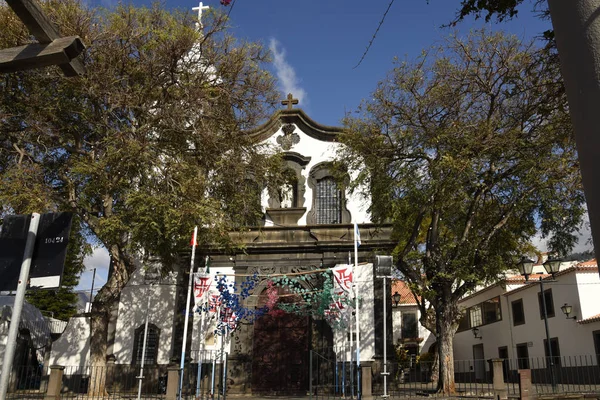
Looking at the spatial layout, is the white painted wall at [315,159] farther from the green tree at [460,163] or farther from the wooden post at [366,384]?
the wooden post at [366,384]

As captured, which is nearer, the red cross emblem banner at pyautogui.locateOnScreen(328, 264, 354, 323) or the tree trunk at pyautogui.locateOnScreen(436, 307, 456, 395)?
the red cross emblem banner at pyautogui.locateOnScreen(328, 264, 354, 323)

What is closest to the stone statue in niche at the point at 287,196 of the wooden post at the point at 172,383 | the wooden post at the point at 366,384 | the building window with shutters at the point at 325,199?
the building window with shutters at the point at 325,199

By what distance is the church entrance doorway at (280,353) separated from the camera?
1770 centimetres

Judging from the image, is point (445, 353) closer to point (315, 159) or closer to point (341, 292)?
point (341, 292)

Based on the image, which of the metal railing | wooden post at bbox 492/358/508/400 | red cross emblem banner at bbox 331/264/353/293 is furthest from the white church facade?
the metal railing

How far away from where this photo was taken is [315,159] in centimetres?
2108

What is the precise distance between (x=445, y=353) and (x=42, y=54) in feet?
49.6

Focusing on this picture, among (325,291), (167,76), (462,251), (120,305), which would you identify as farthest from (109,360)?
(462,251)

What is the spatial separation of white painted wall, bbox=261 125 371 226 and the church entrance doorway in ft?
12.4

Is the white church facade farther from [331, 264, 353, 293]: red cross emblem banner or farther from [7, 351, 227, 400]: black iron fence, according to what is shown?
[331, 264, 353, 293]: red cross emblem banner

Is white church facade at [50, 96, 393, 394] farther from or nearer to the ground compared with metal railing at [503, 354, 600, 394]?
farther from the ground

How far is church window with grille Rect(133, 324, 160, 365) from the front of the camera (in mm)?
19109

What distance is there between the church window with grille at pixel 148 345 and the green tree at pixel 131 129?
11.2 feet

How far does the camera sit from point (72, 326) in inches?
779
